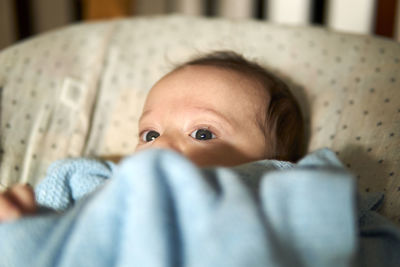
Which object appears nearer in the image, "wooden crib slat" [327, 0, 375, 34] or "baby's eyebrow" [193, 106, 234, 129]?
"baby's eyebrow" [193, 106, 234, 129]

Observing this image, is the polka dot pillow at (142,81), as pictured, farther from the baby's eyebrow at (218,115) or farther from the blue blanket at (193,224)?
the blue blanket at (193,224)

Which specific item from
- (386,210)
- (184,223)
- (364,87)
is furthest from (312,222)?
(364,87)

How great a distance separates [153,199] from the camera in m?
0.44

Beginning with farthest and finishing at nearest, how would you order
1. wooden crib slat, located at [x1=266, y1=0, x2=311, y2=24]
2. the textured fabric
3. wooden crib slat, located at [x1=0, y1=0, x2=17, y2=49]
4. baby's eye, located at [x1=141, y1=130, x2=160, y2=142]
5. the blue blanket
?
1. wooden crib slat, located at [x1=266, y1=0, x2=311, y2=24]
2. wooden crib slat, located at [x1=0, y1=0, x2=17, y2=49]
3. baby's eye, located at [x1=141, y1=130, x2=160, y2=142]
4. the textured fabric
5. the blue blanket

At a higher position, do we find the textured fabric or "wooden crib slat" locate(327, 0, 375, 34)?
"wooden crib slat" locate(327, 0, 375, 34)

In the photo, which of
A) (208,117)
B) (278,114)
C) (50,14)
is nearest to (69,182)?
(208,117)

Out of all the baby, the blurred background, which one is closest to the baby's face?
the baby

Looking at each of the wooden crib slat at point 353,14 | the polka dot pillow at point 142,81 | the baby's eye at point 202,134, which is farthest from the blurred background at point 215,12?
the baby's eye at point 202,134

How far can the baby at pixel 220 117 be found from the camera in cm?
72

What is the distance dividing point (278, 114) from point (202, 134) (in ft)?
0.60

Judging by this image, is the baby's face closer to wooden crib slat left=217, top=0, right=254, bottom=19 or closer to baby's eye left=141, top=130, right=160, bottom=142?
baby's eye left=141, top=130, right=160, bottom=142

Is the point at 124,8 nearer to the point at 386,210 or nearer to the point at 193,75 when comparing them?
the point at 193,75

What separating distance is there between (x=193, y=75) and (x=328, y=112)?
330mm

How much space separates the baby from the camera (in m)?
0.72
